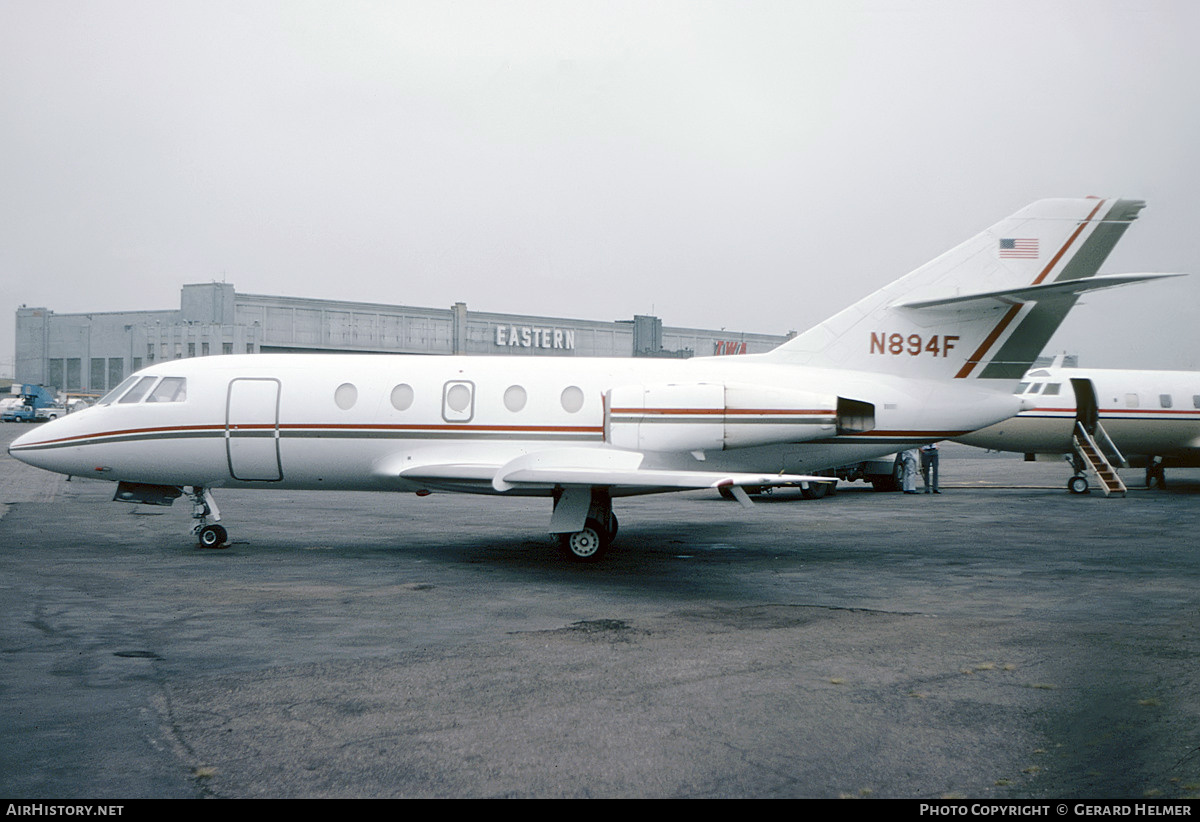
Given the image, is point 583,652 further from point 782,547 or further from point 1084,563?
point 1084,563

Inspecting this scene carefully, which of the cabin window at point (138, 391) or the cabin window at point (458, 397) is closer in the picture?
the cabin window at point (458, 397)

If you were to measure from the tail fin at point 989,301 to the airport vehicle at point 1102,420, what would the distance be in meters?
11.5

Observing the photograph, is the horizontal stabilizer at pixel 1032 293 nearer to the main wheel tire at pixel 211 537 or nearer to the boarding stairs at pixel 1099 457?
the main wheel tire at pixel 211 537

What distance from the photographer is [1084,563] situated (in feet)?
43.7

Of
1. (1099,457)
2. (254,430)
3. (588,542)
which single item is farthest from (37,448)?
(1099,457)

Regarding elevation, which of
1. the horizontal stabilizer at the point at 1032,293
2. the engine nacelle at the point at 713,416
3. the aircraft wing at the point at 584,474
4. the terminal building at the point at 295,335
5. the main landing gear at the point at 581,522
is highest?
the terminal building at the point at 295,335

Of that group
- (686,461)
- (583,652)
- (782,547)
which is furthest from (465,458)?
(583,652)

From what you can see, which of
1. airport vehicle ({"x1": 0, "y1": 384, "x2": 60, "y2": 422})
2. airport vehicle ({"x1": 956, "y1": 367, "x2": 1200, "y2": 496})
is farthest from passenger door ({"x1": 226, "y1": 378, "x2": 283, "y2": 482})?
airport vehicle ({"x1": 0, "y1": 384, "x2": 60, "y2": 422})

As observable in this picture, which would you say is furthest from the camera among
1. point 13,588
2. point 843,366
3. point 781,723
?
point 843,366

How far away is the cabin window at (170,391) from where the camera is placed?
14094 mm

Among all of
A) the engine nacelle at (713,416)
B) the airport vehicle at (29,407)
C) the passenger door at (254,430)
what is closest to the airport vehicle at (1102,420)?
the engine nacelle at (713,416)

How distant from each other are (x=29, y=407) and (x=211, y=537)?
201 feet

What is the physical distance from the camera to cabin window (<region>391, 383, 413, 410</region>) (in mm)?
13766
